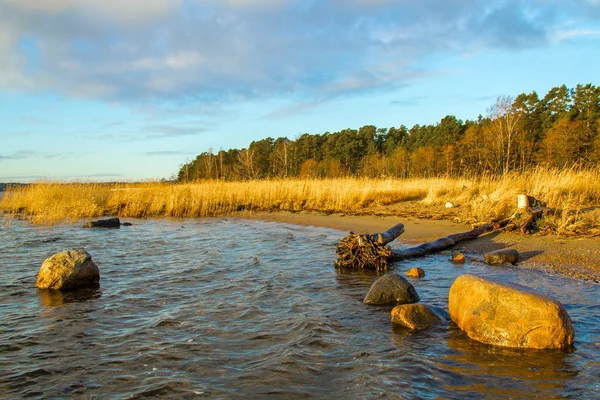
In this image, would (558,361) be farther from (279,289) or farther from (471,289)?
(279,289)

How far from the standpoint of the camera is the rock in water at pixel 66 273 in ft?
21.9

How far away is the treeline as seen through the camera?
32.8m

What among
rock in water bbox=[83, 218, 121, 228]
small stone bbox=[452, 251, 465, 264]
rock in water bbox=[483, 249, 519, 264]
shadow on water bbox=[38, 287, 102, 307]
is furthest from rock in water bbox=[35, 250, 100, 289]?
rock in water bbox=[83, 218, 121, 228]

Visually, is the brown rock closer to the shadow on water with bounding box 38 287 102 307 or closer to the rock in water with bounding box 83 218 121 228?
the shadow on water with bounding box 38 287 102 307

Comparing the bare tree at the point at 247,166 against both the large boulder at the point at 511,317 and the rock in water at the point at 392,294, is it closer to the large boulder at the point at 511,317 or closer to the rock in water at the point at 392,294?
the rock in water at the point at 392,294

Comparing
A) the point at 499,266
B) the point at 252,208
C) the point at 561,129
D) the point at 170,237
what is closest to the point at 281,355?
the point at 499,266

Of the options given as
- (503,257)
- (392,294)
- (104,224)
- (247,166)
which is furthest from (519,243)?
(247,166)

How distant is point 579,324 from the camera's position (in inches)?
183

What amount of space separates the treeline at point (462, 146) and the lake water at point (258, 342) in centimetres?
1378

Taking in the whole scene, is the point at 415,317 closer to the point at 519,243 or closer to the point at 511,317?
the point at 511,317

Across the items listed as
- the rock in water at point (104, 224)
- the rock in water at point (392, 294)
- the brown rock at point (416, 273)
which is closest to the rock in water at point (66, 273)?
the rock in water at point (392, 294)

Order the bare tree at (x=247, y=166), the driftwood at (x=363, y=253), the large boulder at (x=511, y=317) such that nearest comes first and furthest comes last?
the large boulder at (x=511, y=317), the driftwood at (x=363, y=253), the bare tree at (x=247, y=166)

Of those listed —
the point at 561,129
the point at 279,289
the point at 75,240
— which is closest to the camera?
the point at 279,289

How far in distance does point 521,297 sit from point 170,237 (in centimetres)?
1029
